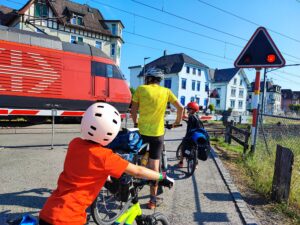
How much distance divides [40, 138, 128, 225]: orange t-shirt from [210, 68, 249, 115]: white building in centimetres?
5668

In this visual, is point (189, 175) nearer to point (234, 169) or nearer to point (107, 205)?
point (234, 169)

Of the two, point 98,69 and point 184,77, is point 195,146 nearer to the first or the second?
point 98,69

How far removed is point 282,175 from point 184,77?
46.4 m

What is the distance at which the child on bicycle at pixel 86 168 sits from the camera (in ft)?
6.38

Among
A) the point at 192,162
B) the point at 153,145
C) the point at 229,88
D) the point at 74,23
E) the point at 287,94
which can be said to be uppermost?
the point at 74,23

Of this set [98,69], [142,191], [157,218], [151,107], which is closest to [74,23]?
[98,69]

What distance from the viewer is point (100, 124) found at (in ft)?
6.51

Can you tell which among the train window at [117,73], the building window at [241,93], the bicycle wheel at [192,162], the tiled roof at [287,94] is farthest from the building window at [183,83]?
the tiled roof at [287,94]

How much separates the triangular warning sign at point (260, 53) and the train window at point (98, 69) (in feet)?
25.2

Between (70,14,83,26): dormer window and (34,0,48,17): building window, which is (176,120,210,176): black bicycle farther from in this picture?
(70,14,83,26): dormer window

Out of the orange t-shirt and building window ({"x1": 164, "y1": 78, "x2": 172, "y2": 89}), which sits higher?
building window ({"x1": 164, "y1": 78, "x2": 172, "y2": 89})

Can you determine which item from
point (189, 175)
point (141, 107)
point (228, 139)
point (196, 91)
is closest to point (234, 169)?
point (189, 175)

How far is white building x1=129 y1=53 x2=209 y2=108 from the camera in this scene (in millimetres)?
49469

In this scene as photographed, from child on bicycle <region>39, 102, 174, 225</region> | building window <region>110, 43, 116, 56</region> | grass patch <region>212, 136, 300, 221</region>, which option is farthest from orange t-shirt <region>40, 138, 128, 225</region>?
building window <region>110, 43, 116, 56</region>
